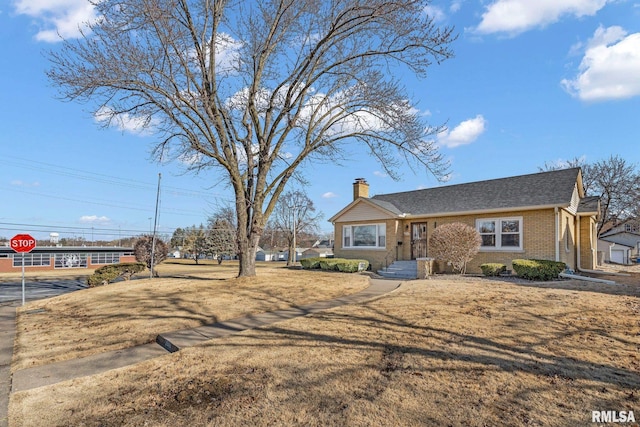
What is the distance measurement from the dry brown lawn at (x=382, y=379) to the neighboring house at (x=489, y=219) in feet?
29.5

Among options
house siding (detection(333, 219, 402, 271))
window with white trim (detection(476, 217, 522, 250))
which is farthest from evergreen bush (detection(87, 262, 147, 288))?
window with white trim (detection(476, 217, 522, 250))

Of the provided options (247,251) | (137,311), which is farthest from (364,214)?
(137,311)

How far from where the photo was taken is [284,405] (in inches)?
138

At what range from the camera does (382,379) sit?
3904 mm

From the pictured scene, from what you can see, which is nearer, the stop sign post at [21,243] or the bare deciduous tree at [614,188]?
the stop sign post at [21,243]

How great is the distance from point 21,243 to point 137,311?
26.3 feet

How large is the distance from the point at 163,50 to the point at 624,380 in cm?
1263

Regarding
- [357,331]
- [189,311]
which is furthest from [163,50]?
[357,331]

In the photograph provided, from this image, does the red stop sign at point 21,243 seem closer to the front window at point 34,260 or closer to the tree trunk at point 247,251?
the tree trunk at point 247,251

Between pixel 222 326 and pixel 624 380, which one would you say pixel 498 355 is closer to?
pixel 624 380

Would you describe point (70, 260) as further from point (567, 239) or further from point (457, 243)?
point (567, 239)

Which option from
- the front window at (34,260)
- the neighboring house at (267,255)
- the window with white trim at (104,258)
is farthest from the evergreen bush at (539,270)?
the neighboring house at (267,255)

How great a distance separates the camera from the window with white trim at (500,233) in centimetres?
1496

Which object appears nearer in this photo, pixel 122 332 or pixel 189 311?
pixel 122 332
